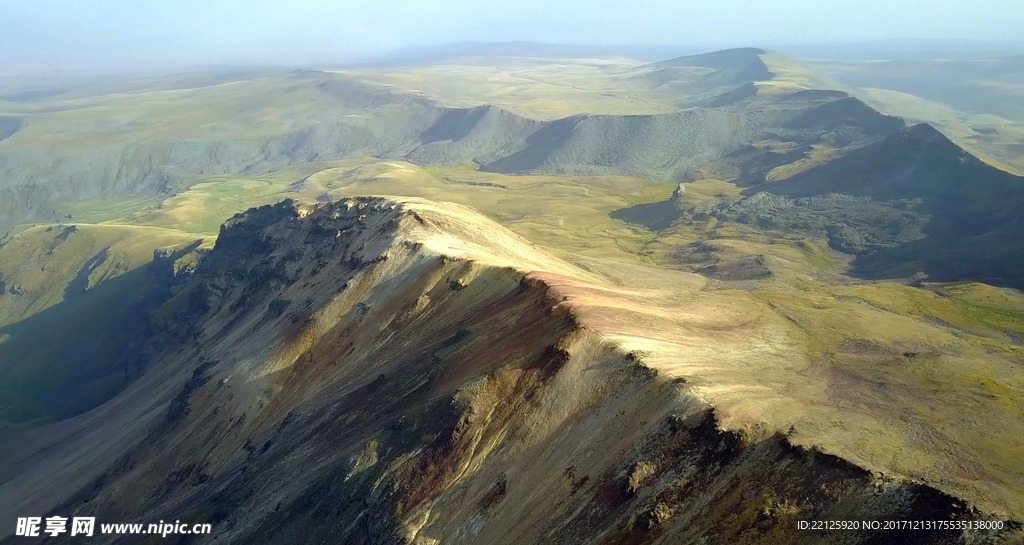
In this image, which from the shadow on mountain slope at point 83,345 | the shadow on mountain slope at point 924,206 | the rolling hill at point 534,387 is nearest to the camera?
the rolling hill at point 534,387

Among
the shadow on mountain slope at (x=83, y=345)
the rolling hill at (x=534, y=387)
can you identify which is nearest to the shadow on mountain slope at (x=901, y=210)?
the rolling hill at (x=534, y=387)

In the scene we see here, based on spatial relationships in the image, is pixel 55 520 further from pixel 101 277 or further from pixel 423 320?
pixel 101 277

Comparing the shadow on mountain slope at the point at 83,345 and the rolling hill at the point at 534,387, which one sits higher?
the rolling hill at the point at 534,387

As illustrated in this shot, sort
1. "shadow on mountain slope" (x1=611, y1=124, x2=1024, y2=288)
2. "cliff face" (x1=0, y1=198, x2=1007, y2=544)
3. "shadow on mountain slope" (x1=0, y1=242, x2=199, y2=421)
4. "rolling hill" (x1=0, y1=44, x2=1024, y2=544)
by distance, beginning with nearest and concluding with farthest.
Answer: "cliff face" (x1=0, y1=198, x2=1007, y2=544), "rolling hill" (x1=0, y1=44, x2=1024, y2=544), "shadow on mountain slope" (x1=611, y1=124, x2=1024, y2=288), "shadow on mountain slope" (x1=0, y1=242, x2=199, y2=421)

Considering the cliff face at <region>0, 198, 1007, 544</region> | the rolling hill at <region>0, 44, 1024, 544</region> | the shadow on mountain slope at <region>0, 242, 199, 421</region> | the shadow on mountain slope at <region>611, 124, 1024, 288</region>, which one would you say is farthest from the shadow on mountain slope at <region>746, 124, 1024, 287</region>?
the shadow on mountain slope at <region>0, 242, 199, 421</region>

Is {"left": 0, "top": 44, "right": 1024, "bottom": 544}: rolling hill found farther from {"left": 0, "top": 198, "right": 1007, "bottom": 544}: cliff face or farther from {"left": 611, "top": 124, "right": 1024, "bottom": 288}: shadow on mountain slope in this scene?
{"left": 611, "top": 124, "right": 1024, "bottom": 288}: shadow on mountain slope

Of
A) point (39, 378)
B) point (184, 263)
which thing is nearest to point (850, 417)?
point (184, 263)

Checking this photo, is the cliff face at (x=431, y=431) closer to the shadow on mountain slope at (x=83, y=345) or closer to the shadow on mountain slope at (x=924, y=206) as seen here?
the shadow on mountain slope at (x=83, y=345)

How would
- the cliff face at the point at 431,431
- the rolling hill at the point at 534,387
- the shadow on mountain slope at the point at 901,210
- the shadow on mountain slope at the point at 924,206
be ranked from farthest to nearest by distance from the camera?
the shadow on mountain slope at the point at 901,210, the shadow on mountain slope at the point at 924,206, the rolling hill at the point at 534,387, the cliff face at the point at 431,431

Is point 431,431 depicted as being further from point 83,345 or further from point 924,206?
point 924,206
